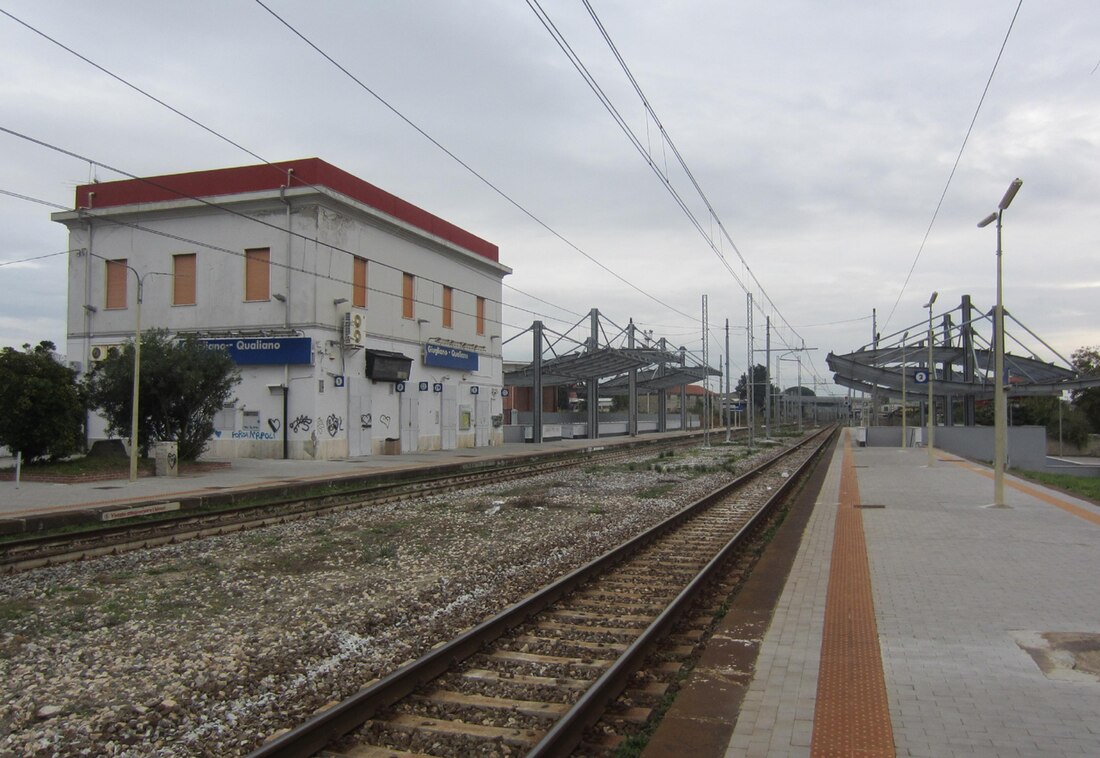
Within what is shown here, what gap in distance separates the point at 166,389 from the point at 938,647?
72.1 feet

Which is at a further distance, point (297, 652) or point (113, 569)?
point (113, 569)

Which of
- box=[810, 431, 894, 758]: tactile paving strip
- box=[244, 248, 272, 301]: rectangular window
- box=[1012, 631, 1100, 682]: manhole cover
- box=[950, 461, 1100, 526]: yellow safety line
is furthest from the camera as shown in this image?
box=[244, 248, 272, 301]: rectangular window

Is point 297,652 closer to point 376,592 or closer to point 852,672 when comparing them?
point 376,592

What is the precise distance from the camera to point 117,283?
1246 inches

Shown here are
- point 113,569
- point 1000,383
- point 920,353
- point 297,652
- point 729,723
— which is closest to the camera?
point 729,723

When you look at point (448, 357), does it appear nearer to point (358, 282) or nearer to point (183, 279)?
point (358, 282)

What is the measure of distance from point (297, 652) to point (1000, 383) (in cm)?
1373

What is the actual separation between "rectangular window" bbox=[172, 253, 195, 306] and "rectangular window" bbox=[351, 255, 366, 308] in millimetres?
5737

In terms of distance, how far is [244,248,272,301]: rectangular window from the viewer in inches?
1165

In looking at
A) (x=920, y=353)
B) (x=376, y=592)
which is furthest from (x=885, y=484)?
(x=920, y=353)

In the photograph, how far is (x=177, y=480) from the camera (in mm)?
21031

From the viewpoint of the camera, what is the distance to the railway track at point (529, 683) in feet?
15.3

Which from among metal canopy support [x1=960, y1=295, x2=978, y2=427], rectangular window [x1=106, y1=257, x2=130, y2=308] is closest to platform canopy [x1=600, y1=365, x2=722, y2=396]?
metal canopy support [x1=960, y1=295, x2=978, y2=427]

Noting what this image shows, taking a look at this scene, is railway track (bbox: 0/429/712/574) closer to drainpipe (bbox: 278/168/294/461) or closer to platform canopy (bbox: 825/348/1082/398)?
drainpipe (bbox: 278/168/294/461)
